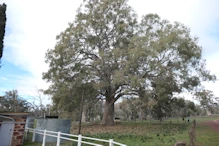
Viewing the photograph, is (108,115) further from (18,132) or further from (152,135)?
(18,132)

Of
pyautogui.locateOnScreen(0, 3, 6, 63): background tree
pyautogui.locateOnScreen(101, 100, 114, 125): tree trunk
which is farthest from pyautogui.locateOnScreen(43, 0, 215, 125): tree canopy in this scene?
pyautogui.locateOnScreen(0, 3, 6, 63): background tree

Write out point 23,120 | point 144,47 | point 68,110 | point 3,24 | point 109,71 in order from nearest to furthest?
point 23,120 < point 3,24 < point 144,47 < point 109,71 < point 68,110

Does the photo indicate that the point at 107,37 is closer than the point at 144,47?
No

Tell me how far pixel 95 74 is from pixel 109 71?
1.98m

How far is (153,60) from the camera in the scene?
64.1 feet

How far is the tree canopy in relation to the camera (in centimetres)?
1983

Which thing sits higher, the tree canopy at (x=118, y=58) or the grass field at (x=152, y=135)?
the tree canopy at (x=118, y=58)

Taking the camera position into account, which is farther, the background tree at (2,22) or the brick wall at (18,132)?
the background tree at (2,22)

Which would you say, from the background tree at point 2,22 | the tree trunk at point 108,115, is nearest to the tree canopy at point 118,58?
the tree trunk at point 108,115

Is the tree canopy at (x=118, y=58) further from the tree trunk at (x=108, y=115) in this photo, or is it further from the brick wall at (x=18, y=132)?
the brick wall at (x=18, y=132)

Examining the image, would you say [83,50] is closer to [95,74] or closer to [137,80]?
[95,74]

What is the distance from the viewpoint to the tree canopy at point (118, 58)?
19.8 m

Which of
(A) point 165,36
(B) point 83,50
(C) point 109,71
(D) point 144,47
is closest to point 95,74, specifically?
(C) point 109,71

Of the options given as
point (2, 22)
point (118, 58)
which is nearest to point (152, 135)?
point (118, 58)
